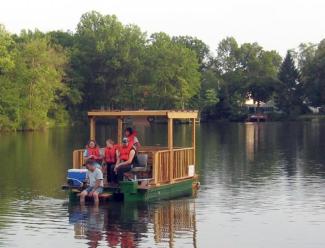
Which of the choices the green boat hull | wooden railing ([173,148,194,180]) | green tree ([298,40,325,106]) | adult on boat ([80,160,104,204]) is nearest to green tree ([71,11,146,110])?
green tree ([298,40,325,106])

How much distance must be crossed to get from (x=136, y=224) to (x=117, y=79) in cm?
9273

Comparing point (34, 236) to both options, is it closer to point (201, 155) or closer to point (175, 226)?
point (175, 226)

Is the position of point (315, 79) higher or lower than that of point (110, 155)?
higher

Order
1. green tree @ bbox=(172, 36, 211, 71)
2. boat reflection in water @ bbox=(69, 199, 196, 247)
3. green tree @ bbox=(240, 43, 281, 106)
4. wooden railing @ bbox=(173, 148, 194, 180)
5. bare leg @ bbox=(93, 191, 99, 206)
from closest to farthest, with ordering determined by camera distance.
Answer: boat reflection in water @ bbox=(69, 199, 196, 247)
bare leg @ bbox=(93, 191, 99, 206)
wooden railing @ bbox=(173, 148, 194, 180)
green tree @ bbox=(240, 43, 281, 106)
green tree @ bbox=(172, 36, 211, 71)

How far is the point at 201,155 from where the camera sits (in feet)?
139

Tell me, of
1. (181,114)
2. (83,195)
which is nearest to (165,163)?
(181,114)

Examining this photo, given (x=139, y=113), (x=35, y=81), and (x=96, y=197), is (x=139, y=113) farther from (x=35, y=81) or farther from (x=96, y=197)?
(x=35, y=81)

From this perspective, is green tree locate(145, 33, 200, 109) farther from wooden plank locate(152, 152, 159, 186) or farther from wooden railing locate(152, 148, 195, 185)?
wooden plank locate(152, 152, 159, 186)

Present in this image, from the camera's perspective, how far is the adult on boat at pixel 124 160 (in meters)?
22.2

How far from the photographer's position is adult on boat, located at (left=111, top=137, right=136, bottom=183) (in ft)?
72.9

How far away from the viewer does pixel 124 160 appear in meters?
22.4

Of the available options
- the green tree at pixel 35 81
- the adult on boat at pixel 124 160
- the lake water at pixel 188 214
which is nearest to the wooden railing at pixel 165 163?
the adult on boat at pixel 124 160

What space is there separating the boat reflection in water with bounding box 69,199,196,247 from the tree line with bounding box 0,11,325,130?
6071cm

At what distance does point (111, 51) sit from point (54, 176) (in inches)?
3245
